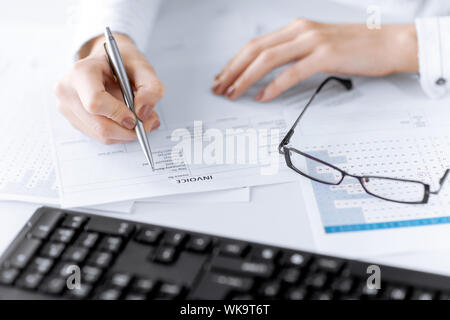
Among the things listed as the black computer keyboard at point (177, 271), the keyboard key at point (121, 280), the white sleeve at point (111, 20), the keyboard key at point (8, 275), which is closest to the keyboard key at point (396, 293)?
the black computer keyboard at point (177, 271)

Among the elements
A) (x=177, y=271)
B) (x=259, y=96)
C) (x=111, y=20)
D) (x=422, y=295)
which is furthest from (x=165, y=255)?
(x=111, y=20)

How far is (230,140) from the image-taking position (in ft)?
2.07

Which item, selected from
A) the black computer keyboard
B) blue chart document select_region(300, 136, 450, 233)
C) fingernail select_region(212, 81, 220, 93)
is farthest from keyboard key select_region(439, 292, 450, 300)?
fingernail select_region(212, 81, 220, 93)

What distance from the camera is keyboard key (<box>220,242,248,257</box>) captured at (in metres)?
0.45

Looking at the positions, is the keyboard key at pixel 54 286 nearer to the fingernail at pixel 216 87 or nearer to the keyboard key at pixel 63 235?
the keyboard key at pixel 63 235

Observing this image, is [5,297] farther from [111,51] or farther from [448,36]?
[448,36]

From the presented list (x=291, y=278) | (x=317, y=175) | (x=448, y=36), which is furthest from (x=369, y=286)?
(x=448, y=36)

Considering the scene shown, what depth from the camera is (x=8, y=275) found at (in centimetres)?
45

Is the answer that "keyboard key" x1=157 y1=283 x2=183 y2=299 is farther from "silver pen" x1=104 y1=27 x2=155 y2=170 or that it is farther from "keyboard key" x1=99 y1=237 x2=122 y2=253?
"silver pen" x1=104 y1=27 x2=155 y2=170

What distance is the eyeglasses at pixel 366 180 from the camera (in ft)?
1.77

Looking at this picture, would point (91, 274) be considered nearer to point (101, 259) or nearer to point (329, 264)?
point (101, 259)

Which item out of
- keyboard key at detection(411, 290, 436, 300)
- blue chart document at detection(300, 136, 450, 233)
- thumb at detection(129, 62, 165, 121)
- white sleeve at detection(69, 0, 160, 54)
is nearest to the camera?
keyboard key at detection(411, 290, 436, 300)

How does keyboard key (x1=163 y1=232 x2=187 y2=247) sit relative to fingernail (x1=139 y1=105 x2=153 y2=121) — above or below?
below

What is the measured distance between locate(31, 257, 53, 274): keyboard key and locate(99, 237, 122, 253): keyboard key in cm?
5
